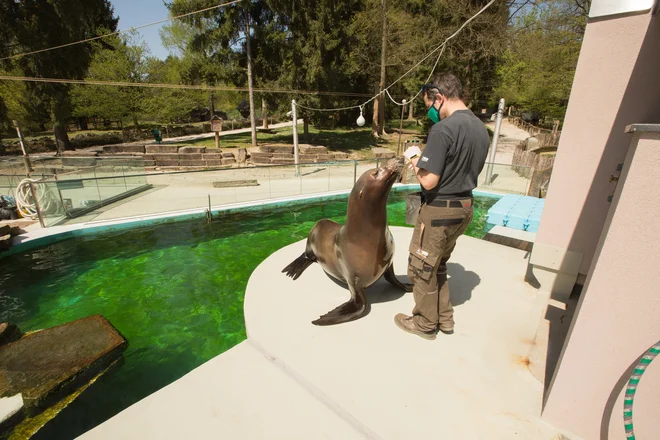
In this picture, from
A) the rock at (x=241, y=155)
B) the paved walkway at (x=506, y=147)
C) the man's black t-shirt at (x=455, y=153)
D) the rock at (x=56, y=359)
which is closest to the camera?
the man's black t-shirt at (x=455, y=153)

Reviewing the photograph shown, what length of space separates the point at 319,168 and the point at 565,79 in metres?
17.0

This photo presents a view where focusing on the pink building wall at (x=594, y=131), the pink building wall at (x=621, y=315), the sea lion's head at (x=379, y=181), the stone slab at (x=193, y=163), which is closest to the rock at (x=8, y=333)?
the sea lion's head at (x=379, y=181)

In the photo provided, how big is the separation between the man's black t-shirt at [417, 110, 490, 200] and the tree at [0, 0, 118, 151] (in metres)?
22.8

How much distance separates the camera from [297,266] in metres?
3.66

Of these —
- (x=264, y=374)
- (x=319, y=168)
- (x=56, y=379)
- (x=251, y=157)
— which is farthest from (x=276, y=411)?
(x=251, y=157)

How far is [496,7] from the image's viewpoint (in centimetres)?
1753

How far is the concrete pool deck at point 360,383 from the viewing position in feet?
5.95

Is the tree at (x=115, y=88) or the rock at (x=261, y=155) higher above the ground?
the tree at (x=115, y=88)

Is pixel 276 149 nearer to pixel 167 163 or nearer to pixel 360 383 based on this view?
pixel 167 163

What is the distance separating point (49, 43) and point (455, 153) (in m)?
23.6

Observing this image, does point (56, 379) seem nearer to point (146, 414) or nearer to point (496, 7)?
point (146, 414)

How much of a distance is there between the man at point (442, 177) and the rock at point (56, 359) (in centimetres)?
293

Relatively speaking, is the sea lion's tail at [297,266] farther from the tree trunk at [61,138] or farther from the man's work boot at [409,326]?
the tree trunk at [61,138]

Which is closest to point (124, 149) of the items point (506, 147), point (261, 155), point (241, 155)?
point (241, 155)
